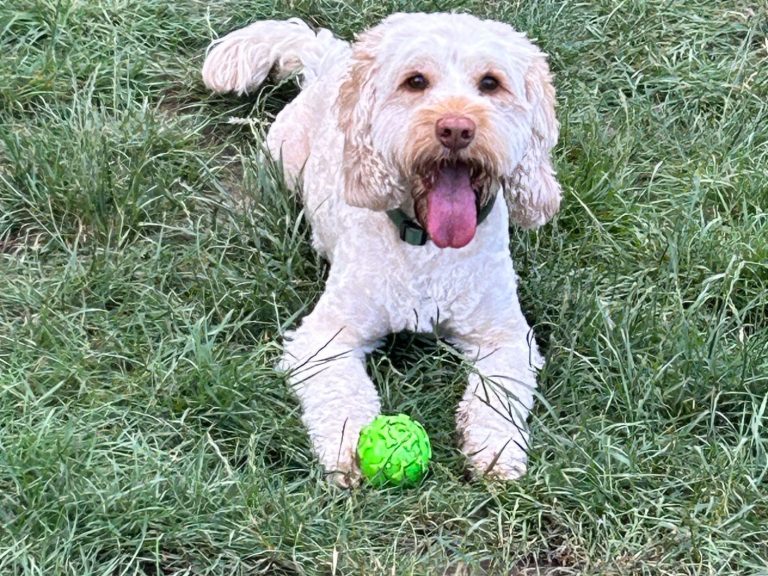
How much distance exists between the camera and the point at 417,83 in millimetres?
3066

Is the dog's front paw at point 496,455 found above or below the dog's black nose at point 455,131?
below

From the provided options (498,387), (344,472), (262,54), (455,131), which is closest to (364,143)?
(455,131)

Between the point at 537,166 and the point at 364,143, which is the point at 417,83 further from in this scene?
the point at 537,166

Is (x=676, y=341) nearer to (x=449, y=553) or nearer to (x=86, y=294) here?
(x=449, y=553)

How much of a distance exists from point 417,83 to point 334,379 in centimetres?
90

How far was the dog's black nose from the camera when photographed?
9.52 ft

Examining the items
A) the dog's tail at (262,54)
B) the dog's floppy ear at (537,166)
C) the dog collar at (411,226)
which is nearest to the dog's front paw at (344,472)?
the dog collar at (411,226)

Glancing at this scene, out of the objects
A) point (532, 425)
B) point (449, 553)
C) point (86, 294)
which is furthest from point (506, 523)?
point (86, 294)

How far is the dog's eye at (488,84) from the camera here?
3.06 meters

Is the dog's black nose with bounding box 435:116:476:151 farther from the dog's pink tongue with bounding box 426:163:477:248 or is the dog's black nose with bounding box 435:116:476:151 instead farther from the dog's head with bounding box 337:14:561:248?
the dog's pink tongue with bounding box 426:163:477:248

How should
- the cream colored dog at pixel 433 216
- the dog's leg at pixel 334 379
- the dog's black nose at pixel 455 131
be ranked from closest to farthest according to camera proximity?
the dog's black nose at pixel 455 131
the cream colored dog at pixel 433 216
the dog's leg at pixel 334 379

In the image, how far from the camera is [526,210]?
11.0 ft

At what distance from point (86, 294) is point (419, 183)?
126cm

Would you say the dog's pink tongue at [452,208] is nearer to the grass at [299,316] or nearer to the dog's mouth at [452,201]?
the dog's mouth at [452,201]
